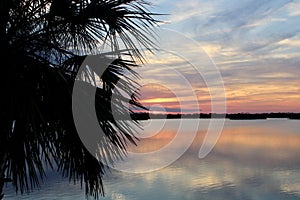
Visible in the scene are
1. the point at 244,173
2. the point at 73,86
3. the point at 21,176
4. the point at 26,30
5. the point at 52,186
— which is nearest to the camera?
the point at 21,176

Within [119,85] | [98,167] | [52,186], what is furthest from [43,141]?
[52,186]

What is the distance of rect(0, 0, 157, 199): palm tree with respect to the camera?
2.79m

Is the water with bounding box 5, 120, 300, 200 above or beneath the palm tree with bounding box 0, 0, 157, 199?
beneath

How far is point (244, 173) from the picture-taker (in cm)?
1916

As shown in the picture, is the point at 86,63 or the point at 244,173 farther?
the point at 244,173

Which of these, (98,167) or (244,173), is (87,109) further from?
(244,173)

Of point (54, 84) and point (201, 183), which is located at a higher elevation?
point (54, 84)

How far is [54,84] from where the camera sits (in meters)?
2.98

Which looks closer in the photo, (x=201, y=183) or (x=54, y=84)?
(x=54, y=84)

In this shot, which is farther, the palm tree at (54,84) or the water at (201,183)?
the water at (201,183)

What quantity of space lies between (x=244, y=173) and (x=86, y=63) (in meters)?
17.2

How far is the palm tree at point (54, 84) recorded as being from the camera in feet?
9.17

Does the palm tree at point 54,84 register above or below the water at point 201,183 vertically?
above

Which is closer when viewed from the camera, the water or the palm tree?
the palm tree
